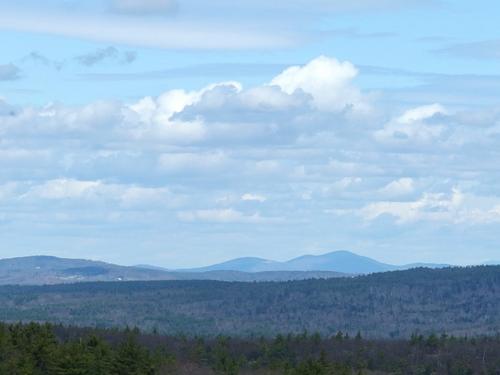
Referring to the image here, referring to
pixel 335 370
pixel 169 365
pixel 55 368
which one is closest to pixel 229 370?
pixel 169 365

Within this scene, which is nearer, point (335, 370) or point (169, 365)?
point (335, 370)

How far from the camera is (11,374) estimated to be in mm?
127125

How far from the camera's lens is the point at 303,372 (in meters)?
138

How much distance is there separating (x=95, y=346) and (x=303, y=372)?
25.1 m

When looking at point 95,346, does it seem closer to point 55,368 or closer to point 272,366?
point 55,368

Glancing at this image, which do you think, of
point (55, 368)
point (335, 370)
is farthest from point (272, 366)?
point (55, 368)

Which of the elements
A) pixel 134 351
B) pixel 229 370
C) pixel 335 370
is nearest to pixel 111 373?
pixel 134 351

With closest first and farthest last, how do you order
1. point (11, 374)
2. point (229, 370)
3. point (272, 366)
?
point (11, 374) < point (229, 370) < point (272, 366)

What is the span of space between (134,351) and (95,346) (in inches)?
415

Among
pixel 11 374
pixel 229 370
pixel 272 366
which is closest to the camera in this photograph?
pixel 11 374

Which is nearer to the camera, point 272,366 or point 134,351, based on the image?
point 134,351

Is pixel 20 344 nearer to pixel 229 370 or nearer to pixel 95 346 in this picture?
pixel 95 346

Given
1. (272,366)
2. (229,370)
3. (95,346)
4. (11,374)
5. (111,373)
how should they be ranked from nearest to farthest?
(11,374) → (111,373) → (95,346) → (229,370) → (272,366)

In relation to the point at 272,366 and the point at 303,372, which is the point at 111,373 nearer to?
the point at 303,372
